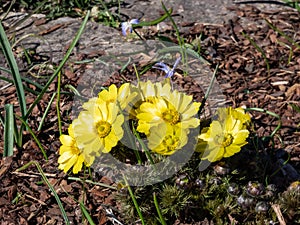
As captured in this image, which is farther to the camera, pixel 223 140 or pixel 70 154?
pixel 70 154

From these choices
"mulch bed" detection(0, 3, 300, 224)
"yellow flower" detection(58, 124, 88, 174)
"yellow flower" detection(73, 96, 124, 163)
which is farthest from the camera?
"mulch bed" detection(0, 3, 300, 224)

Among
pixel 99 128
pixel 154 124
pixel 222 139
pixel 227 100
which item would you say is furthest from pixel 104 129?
pixel 227 100

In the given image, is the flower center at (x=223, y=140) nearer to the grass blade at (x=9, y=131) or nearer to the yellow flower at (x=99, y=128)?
the yellow flower at (x=99, y=128)

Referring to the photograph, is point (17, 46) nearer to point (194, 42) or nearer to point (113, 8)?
point (113, 8)

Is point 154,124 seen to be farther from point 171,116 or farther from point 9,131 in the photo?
point 9,131

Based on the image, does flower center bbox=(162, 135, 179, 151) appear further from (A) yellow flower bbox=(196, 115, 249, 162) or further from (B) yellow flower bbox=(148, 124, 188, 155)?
(A) yellow flower bbox=(196, 115, 249, 162)

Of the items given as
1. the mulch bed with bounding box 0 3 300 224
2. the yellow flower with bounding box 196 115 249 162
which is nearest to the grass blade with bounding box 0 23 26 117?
the mulch bed with bounding box 0 3 300 224
